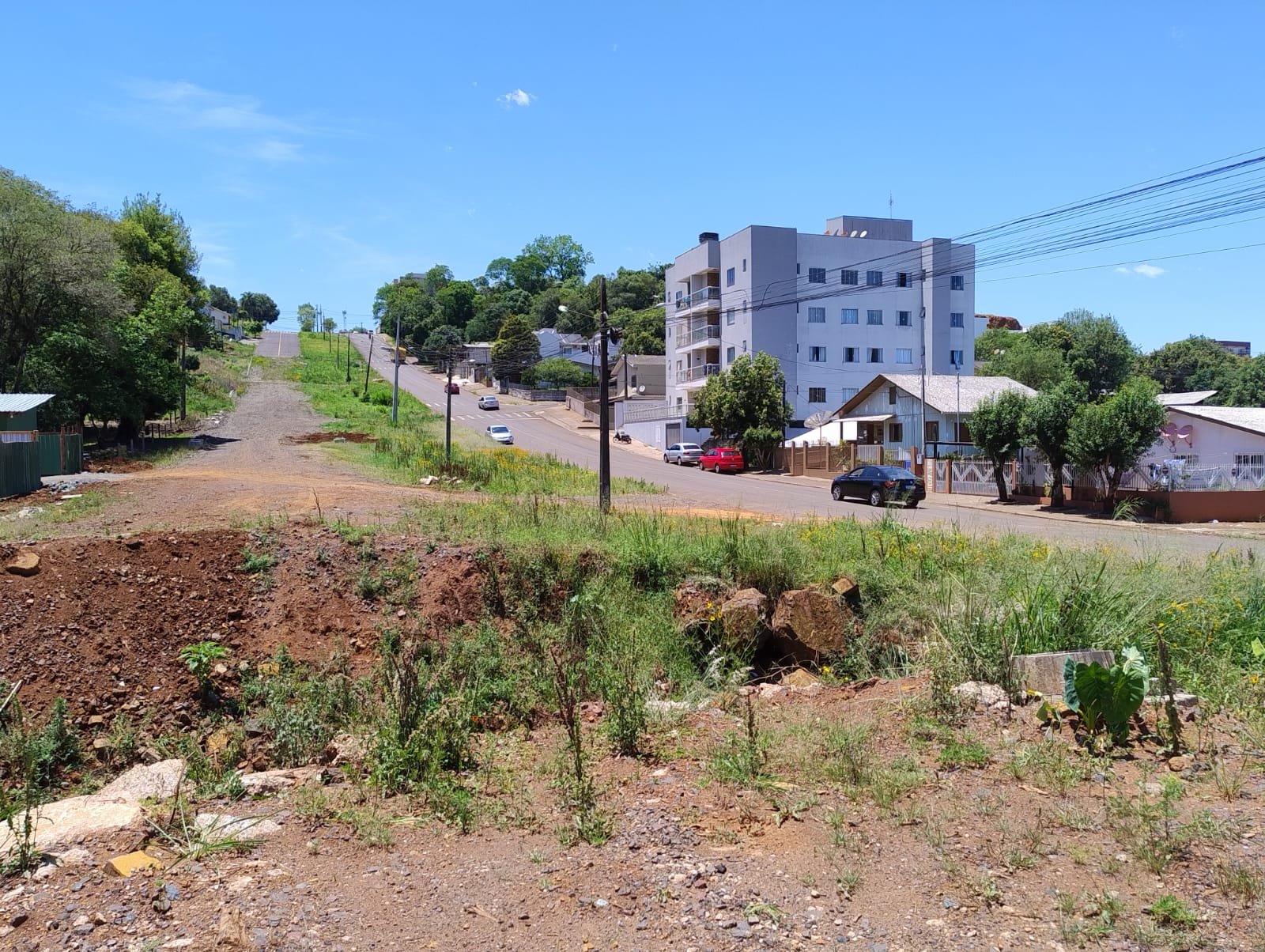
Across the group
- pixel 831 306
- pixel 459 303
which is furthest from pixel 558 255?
pixel 831 306

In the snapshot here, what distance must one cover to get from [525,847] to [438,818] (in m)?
0.89

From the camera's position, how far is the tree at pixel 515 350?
9906cm

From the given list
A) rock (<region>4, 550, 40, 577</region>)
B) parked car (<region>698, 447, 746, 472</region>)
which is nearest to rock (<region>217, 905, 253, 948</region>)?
rock (<region>4, 550, 40, 577</region>)

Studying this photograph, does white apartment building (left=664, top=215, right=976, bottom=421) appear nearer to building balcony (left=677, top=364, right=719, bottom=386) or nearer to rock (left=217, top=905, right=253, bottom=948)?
building balcony (left=677, top=364, right=719, bottom=386)

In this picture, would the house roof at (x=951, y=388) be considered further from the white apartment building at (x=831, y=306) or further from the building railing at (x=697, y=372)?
the building railing at (x=697, y=372)

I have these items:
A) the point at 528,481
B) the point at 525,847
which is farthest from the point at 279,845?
the point at 528,481

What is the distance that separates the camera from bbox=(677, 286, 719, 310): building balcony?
65438 millimetres

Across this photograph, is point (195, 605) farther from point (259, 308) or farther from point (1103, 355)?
point (259, 308)

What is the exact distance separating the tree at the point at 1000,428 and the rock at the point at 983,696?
25.3m

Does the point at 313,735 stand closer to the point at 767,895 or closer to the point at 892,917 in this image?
the point at 767,895

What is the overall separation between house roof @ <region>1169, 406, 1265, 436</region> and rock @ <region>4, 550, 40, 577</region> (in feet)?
113

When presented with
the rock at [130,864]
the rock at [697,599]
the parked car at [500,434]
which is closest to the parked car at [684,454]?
the parked car at [500,434]

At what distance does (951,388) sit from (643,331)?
5445 cm

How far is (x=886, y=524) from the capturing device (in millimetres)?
13367
